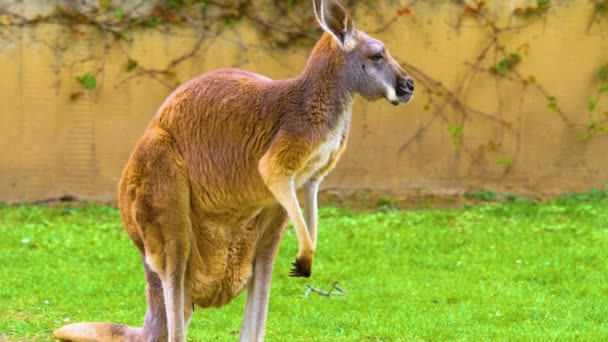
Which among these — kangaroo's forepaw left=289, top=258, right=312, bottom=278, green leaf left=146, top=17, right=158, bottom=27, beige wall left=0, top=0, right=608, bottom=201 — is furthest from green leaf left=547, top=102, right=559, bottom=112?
kangaroo's forepaw left=289, top=258, right=312, bottom=278

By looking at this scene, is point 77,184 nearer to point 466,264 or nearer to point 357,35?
point 466,264

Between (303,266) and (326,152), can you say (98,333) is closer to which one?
(303,266)

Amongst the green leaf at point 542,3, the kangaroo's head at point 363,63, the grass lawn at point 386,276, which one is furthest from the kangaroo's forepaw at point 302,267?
the green leaf at point 542,3

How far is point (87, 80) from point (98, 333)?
490 cm

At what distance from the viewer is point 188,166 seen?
448 centimetres

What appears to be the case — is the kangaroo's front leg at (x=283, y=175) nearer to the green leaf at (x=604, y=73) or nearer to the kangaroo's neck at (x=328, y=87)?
the kangaroo's neck at (x=328, y=87)

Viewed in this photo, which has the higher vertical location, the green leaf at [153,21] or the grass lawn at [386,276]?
the green leaf at [153,21]

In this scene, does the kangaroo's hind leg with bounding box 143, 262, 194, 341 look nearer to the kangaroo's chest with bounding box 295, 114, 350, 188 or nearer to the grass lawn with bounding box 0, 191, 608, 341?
the kangaroo's chest with bounding box 295, 114, 350, 188

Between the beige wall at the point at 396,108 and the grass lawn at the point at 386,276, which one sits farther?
the beige wall at the point at 396,108

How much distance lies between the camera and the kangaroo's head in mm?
4316

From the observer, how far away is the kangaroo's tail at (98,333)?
16.8 ft

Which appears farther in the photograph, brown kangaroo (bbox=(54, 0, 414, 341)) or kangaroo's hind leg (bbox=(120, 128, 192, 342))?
kangaroo's hind leg (bbox=(120, 128, 192, 342))

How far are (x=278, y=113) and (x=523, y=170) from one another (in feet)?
20.4

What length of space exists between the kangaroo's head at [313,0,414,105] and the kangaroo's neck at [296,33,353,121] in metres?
0.03
